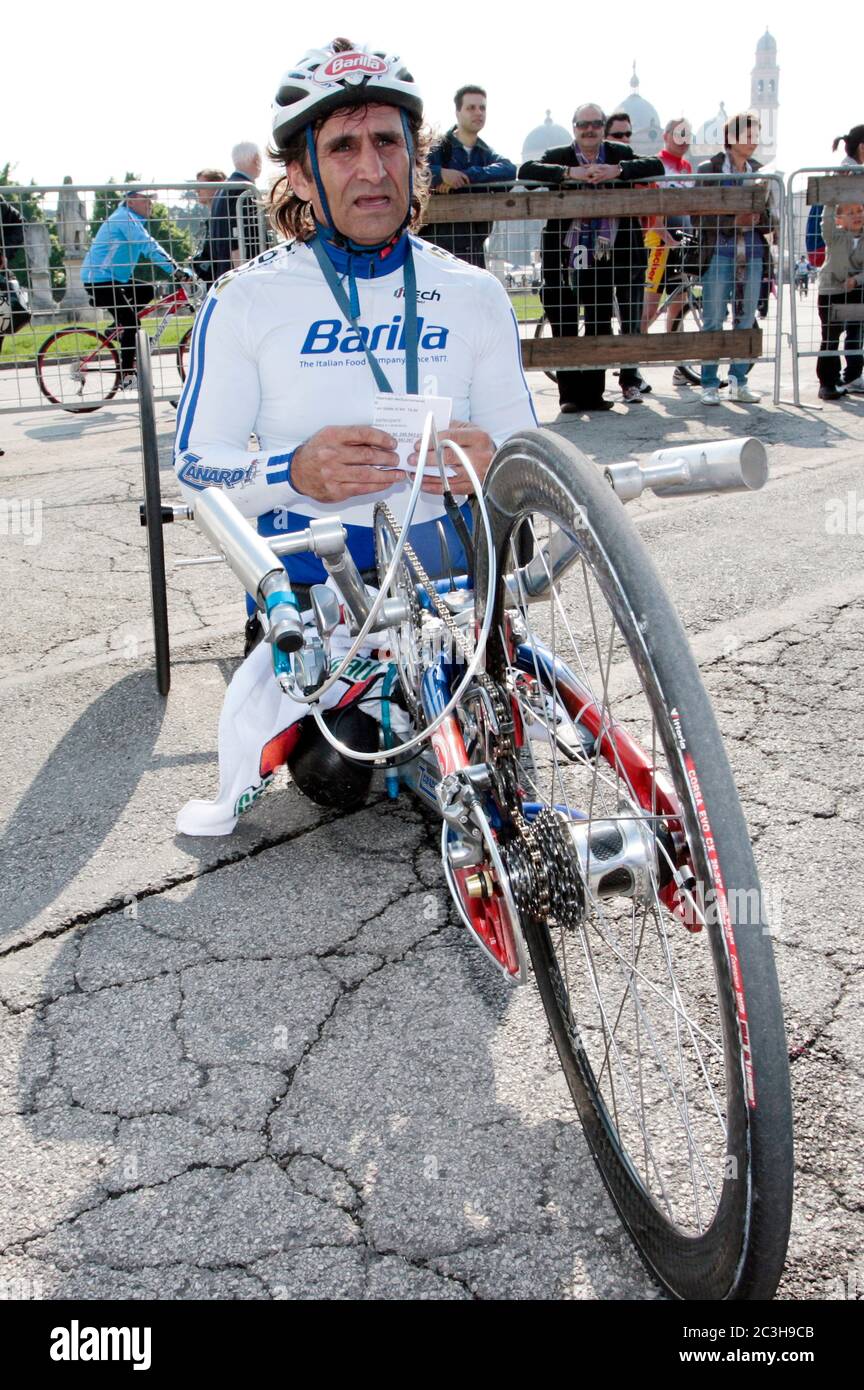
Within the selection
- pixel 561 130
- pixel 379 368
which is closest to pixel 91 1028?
pixel 379 368

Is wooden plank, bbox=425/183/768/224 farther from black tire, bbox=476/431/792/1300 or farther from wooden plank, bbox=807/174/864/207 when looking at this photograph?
black tire, bbox=476/431/792/1300

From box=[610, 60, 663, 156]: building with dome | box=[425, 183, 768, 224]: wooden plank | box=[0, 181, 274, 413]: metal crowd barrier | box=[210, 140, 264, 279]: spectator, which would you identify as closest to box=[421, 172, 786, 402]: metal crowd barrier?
box=[425, 183, 768, 224]: wooden plank

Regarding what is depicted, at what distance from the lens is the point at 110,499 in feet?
22.5

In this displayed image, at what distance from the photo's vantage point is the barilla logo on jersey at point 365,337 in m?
3.15

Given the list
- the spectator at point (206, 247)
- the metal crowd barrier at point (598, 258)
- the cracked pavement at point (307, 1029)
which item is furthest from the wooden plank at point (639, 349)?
the cracked pavement at point (307, 1029)

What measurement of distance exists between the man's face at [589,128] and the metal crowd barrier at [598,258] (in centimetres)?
33

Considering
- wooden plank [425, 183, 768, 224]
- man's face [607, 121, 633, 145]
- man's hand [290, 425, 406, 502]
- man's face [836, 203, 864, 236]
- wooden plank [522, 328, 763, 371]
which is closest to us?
man's hand [290, 425, 406, 502]

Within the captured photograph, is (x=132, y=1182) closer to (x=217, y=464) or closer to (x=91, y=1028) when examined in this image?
(x=91, y=1028)

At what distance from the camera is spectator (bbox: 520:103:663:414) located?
8805 mm

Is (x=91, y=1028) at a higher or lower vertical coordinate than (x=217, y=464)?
lower

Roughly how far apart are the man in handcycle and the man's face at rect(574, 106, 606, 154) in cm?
618

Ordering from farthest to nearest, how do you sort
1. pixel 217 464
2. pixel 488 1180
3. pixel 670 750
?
pixel 217 464 → pixel 488 1180 → pixel 670 750

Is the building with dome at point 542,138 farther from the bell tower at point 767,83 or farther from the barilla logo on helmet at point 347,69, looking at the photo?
the barilla logo on helmet at point 347,69
